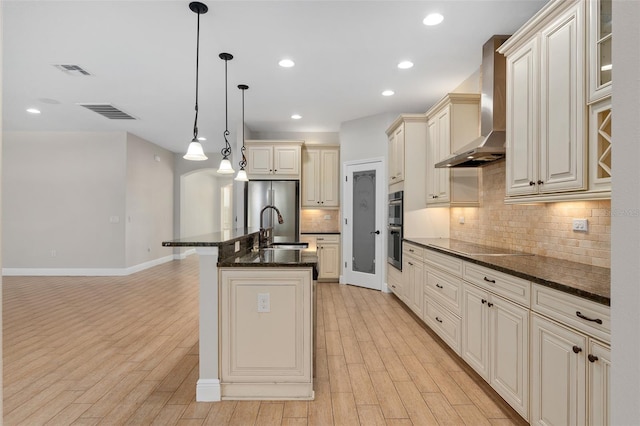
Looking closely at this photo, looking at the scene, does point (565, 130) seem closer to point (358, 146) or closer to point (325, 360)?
point (325, 360)

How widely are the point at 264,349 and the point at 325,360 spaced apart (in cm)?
80

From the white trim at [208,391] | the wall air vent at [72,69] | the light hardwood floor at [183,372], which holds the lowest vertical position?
the light hardwood floor at [183,372]

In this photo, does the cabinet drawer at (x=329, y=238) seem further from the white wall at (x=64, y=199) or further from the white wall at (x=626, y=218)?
the white wall at (x=626, y=218)

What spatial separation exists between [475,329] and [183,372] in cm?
231

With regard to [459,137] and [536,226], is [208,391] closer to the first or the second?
[536,226]

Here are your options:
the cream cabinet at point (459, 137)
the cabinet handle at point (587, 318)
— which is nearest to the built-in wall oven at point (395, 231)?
the cream cabinet at point (459, 137)

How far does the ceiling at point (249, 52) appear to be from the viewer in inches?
107

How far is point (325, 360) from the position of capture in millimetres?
2895

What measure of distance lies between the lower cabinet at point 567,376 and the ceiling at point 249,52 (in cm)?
246

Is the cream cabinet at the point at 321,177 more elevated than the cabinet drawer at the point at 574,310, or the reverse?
the cream cabinet at the point at 321,177

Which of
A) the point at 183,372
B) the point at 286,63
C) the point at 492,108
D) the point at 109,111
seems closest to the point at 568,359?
the point at 492,108

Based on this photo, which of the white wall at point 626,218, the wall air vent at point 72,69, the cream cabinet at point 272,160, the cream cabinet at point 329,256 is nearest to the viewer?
the white wall at point 626,218

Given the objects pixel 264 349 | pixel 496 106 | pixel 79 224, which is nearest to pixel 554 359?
pixel 264 349

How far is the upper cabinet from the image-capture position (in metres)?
1.92
